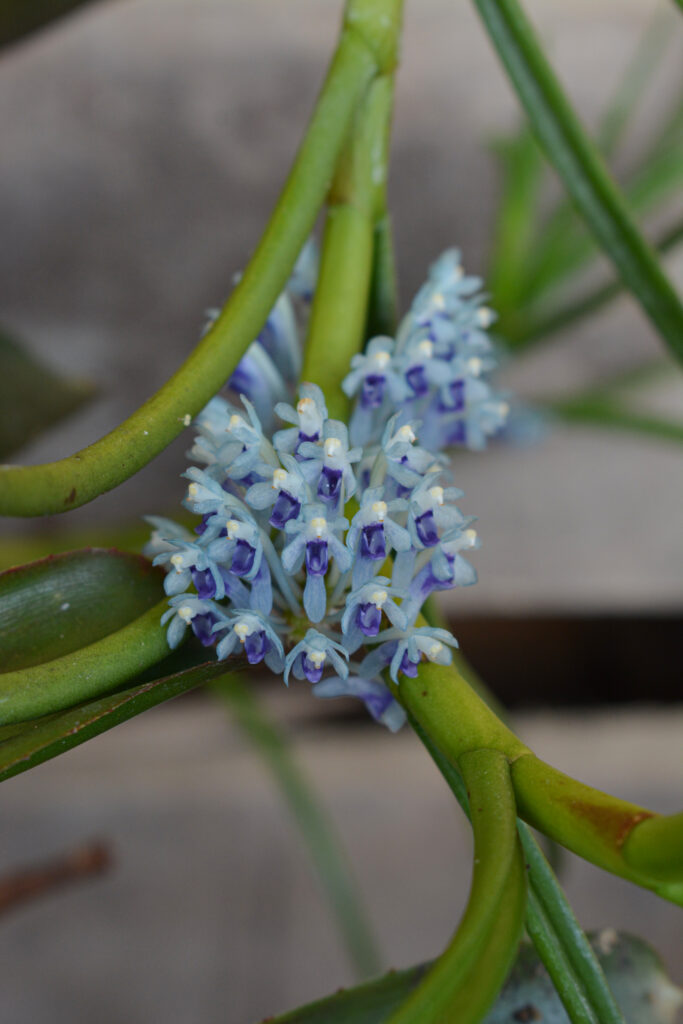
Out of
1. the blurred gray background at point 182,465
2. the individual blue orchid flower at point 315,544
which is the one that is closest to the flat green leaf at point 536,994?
the individual blue orchid flower at point 315,544

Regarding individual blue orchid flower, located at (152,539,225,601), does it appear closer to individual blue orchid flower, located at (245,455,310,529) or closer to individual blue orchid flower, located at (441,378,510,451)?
individual blue orchid flower, located at (245,455,310,529)

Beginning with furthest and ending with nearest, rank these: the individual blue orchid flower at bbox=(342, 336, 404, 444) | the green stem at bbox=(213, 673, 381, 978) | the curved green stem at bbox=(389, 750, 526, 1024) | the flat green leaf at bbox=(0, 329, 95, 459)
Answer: the green stem at bbox=(213, 673, 381, 978) < the flat green leaf at bbox=(0, 329, 95, 459) < the individual blue orchid flower at bbox=(342, 336, 404, 444) < the curved green stem at bbox=(389, 750, 526, 1024)

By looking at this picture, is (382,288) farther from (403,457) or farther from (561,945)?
(561,945)

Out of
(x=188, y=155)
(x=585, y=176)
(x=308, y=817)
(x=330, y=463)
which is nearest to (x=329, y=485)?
(x=330, y=463)

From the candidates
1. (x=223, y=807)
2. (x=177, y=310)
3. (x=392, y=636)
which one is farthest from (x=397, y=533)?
(x=223, y=807)

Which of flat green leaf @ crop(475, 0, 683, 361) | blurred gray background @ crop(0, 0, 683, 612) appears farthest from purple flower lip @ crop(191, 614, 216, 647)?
blurred gray background @ crop(0, 0, 683, 612)

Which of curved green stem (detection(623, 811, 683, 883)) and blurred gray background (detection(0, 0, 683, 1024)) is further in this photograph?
blurred gray background (detection(0, 0, 683, 1024))

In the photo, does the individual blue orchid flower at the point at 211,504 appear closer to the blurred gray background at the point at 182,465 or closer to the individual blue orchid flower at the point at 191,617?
the individual blue orchid flower at the point at 191,617
